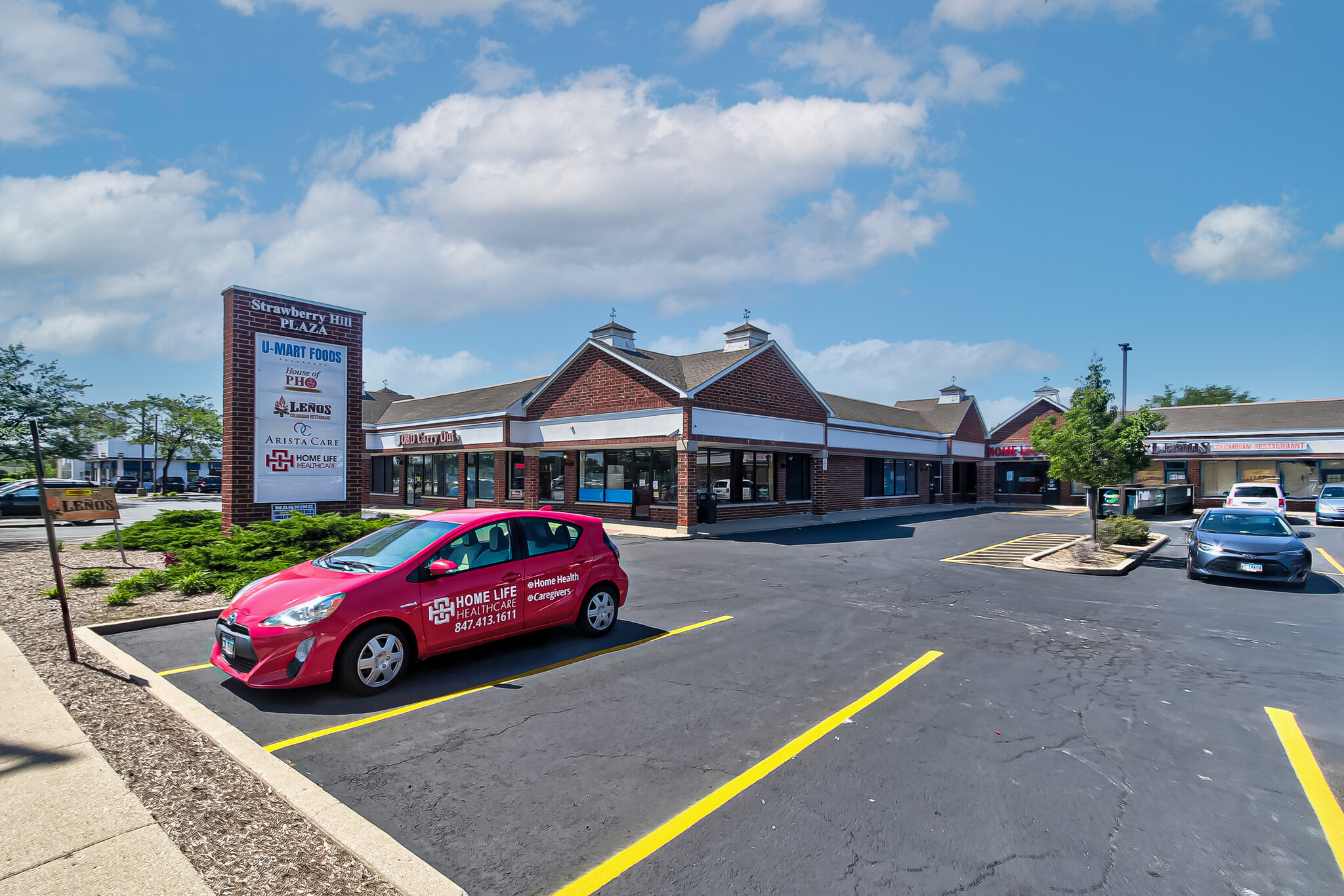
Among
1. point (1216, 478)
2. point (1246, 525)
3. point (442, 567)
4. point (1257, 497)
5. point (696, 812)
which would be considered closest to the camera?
point (696, 812)

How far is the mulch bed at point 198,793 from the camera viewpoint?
3.19m

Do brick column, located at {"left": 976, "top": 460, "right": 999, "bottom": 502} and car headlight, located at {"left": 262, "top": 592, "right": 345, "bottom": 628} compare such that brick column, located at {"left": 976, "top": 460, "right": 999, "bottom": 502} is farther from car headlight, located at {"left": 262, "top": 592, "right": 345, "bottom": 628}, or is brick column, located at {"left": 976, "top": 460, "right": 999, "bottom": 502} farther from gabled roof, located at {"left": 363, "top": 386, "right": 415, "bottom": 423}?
car headlight, located at {"left": 262, "top": 592, "right": 345, "bottom": 628}

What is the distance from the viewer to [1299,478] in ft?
117

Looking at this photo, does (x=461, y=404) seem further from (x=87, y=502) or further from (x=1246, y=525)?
(x=1246, y=525)

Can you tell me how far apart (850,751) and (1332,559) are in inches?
767

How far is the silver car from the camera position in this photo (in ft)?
90.0

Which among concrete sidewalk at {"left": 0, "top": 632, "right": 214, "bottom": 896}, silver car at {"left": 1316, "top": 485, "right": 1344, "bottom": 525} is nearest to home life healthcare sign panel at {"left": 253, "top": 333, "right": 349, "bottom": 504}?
concrete sidewalk at {"left": 0, "top": 632, "right": 214, "bottom": 896}

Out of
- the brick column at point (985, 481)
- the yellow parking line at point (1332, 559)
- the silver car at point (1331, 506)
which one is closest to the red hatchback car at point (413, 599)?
the yellow parking line at point (1332, 559)

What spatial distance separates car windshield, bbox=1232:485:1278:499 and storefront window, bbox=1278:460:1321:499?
484 inches

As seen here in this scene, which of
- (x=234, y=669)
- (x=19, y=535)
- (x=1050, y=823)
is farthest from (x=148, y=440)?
(x=1050, y=823)

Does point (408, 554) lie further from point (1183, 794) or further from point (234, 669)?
point (1183, 794)

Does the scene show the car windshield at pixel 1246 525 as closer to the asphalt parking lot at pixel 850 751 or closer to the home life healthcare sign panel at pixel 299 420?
the asphalt parking lot at pixel 850 751

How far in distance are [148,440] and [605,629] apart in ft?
222

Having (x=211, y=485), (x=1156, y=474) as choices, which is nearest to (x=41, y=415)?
(x=211, y=485)
